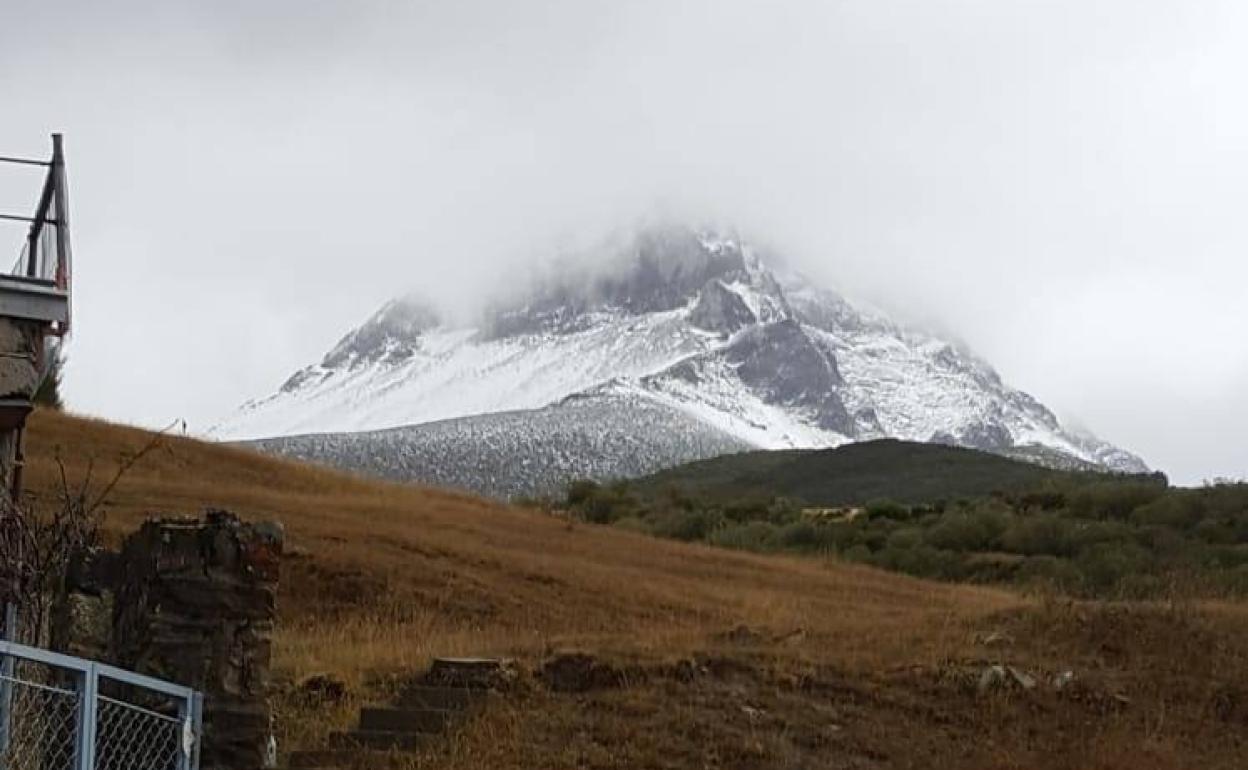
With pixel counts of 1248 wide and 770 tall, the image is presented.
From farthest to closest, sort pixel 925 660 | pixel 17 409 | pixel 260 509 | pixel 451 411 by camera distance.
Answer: pixel 451 411 → pixel 260 509 → pixel 925 660 → pixel 17 409

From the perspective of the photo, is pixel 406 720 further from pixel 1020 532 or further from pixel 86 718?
pixel 1020 532

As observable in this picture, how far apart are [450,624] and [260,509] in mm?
8700

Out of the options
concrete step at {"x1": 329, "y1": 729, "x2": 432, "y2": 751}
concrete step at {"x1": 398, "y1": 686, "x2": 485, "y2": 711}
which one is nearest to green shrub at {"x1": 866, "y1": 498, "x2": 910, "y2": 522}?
concrete step at {"x1": 398, "y1": 686, "x2": 485, "y2": 711}

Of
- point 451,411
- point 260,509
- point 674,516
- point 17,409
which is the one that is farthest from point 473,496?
point 451,411

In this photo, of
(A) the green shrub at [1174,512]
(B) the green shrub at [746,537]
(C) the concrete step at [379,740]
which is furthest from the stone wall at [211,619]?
(A) the green shrub at [1174,512]

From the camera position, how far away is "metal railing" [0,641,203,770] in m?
7.39

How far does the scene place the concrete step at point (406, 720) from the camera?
13109mm

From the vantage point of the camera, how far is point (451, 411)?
188m

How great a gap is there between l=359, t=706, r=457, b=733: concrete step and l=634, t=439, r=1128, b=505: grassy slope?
162 feet

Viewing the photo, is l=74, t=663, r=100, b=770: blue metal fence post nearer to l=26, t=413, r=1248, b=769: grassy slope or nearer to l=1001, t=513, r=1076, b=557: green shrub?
l=26, t=413, r=1248, b=769: grassy slope

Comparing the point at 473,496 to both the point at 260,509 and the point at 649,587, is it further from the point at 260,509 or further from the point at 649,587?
the point at 649,587

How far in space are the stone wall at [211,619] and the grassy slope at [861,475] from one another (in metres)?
53.3

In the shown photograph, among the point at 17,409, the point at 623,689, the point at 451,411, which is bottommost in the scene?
the point at 623,689

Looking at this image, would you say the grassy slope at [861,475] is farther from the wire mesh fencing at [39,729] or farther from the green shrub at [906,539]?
the wire mesh fencing at [39,729]
